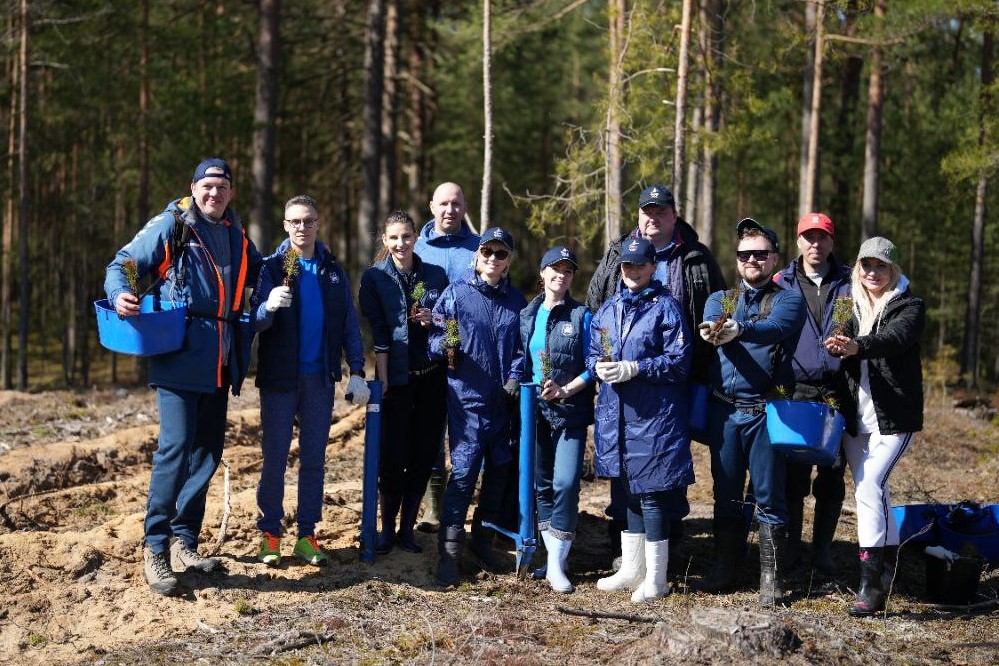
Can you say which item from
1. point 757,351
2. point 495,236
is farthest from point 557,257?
point 757,351

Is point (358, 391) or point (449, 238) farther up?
point (449, 238)

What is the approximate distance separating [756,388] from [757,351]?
0.22 m

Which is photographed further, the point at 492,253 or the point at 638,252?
the point at 492,253

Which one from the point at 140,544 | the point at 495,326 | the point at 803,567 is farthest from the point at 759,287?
the point at 140,544

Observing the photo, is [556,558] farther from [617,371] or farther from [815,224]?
[815,224]

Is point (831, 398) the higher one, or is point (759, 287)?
point (759, 287)

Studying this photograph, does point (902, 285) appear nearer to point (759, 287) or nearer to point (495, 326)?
point (759, 287)

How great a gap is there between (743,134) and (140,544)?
9267 millimetres

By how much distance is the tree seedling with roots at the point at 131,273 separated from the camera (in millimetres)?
5852

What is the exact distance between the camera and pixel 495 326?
21.8ft

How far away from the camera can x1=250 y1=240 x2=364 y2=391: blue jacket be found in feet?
21.1

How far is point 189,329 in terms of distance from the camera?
6.01 m

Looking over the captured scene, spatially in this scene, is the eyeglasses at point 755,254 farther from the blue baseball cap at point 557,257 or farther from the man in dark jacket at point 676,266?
the blue baseball cap at point 557,257

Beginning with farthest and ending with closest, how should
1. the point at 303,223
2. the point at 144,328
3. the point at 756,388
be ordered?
1. the point at 303,223
2. the point at 756,388
3. the point at 144,328
